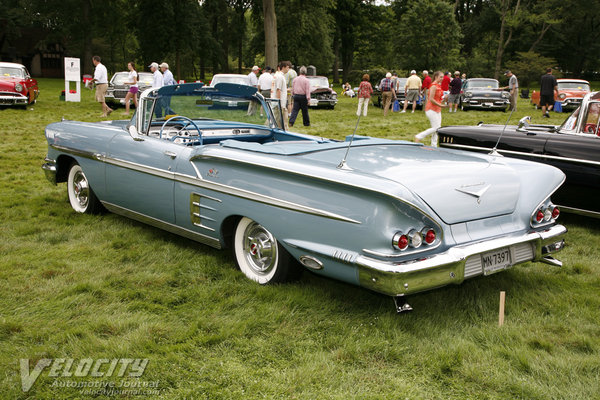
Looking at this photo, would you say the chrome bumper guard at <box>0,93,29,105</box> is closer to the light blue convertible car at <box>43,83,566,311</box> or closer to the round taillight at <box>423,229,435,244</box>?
the light blue convertible car at <box>43,83,566,311</box>

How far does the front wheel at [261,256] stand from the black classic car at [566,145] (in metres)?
2.66

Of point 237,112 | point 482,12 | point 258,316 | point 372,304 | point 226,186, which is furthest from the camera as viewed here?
point 482,12

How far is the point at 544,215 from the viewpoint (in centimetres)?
403

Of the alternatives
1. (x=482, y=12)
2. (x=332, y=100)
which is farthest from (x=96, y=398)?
(x=482, y=12)

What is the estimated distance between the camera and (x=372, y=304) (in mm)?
3799

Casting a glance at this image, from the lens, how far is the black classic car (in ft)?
18.1

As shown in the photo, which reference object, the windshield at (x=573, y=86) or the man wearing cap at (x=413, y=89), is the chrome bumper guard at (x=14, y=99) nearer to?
the man wearing cap at (x=413, y=89)

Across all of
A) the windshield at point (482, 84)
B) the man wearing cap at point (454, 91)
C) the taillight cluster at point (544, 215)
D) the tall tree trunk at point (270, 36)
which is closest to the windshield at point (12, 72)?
the tall tree trunk at point (270, 36)

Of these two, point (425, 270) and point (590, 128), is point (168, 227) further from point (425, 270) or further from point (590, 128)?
point (590, 128)

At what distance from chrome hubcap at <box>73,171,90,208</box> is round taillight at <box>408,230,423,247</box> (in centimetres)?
377

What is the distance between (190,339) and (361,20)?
50.0m

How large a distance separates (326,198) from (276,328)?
832mm

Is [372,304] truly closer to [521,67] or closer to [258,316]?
[258,316]

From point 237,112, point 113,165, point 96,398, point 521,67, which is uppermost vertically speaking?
point 521,67
